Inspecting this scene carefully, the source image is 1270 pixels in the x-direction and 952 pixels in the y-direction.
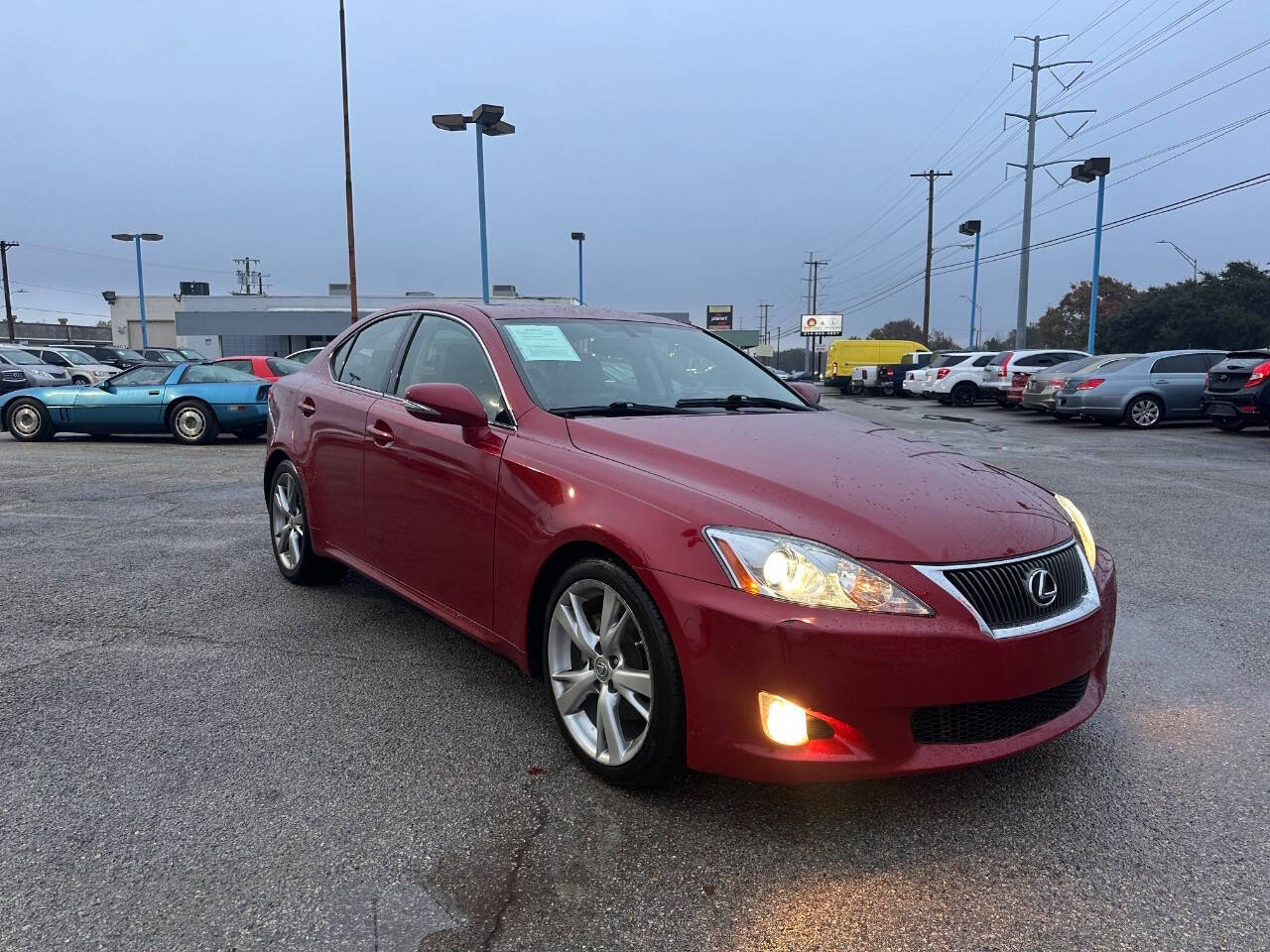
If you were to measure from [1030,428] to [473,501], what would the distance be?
1619 cm

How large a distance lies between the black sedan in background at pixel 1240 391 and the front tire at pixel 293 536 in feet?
47.1

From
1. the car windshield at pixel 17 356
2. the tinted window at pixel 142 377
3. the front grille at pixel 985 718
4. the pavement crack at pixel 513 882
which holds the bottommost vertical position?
the pavement crack at pixel 513 882

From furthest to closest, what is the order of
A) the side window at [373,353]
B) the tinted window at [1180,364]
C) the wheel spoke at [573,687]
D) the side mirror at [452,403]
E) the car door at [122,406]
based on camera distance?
the tinted window at [1180,364]
the car door at [122,406]
the side window at [373,353]
the side mirror at [452,403]
the wheel spoke at [573,687]

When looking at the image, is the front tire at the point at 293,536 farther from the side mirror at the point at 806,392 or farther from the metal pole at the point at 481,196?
the metal pole at the point at 481,196

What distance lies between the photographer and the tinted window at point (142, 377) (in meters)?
12.8

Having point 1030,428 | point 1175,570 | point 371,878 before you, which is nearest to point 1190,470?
point 1175,570

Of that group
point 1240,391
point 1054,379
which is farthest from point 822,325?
point 1240,391

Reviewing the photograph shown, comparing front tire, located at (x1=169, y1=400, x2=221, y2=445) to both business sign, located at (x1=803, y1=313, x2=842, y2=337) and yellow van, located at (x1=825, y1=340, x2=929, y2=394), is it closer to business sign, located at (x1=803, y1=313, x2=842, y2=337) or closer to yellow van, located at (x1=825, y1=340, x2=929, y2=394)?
yellow van, located at (x1=825, y1=340, x2=929, y2=394)

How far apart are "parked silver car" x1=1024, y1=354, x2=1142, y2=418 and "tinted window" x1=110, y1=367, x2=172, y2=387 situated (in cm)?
1622

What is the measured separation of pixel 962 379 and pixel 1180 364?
930cm

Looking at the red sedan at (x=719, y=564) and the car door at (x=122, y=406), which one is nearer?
the red sedan at (x=719, y=564)

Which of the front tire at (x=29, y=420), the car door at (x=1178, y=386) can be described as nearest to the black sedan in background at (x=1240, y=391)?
the car door at (x=1178, y=386)

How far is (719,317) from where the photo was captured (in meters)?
74.2

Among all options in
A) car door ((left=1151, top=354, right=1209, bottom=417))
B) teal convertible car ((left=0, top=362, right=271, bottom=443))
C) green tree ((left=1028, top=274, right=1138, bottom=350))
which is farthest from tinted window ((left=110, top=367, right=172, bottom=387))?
green tree ((left=1028, top=274, right=1138, bottom=350))
